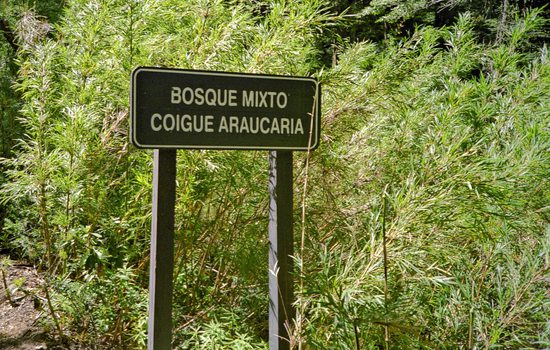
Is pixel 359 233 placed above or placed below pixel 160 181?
below

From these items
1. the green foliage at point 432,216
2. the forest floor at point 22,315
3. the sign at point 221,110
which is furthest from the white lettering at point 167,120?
the forest floor at point 22,315

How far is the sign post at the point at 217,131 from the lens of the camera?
178 cm

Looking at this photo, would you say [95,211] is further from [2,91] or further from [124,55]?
[2,91]

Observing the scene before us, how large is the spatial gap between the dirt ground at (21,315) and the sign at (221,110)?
157 cm

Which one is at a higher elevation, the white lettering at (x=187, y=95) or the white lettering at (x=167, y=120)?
the white lettering at (x=187, y=95)

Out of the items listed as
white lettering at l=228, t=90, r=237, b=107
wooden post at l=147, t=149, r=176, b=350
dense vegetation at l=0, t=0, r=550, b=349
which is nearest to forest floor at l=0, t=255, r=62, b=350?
dense vegetation at l=0, t=0, r=550, b=349

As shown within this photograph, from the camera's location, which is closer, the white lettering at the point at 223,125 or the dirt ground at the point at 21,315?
the white lettering at the point at 223,125

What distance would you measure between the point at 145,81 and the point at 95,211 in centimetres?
107

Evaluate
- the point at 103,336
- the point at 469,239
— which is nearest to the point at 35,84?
the point at 103,336

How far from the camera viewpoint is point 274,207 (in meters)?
2.01

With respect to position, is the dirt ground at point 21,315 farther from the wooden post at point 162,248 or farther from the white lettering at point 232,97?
the white lettering at point 232,97

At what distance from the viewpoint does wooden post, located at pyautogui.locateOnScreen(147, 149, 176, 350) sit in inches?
72.5

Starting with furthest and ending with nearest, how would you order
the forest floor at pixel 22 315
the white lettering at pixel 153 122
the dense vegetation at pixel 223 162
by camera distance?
the forest floor at pixel 22 315 → the dense vegetation at pixel 223 162 → the white lettering at pixel 153 122

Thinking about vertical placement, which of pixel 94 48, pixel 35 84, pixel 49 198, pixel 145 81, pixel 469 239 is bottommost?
pixel 469 239
